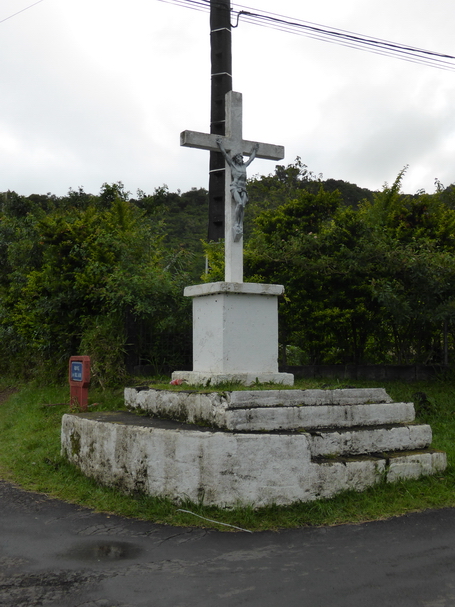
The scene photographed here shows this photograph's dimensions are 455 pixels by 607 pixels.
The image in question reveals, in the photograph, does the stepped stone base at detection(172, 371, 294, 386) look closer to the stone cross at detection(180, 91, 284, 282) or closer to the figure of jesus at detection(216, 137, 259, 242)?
the stone cross at detection(180, 91, 284, 282)

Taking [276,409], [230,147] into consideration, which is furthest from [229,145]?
[276,409]

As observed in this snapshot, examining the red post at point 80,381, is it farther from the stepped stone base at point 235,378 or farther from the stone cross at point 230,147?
the stone cross at point 230,147

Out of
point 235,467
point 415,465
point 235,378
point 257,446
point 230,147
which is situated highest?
point 230,147

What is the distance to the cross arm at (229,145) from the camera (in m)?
6.07

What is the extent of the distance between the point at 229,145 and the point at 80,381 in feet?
11.2

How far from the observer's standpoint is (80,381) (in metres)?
7.35

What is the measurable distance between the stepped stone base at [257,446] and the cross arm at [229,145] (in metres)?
2.57

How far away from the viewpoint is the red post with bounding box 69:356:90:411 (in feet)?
23.9

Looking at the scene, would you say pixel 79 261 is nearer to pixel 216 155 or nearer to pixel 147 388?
pixel 216 155

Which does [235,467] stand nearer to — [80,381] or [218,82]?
[80,381]

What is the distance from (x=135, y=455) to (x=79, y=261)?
6.14 meters

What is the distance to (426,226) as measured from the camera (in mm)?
11086

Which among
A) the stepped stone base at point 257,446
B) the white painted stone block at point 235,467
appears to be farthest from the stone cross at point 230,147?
the white painted stone block at point 235,467

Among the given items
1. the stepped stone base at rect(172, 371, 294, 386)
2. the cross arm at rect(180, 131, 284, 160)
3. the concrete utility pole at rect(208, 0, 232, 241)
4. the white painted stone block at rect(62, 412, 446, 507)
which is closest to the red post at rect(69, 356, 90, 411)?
the stepped stone base at rect(172, 371, 294, 386)
